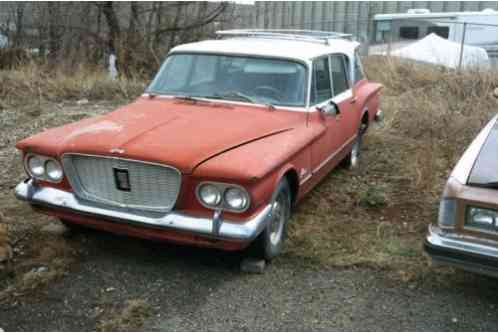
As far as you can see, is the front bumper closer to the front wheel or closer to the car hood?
the front wheel

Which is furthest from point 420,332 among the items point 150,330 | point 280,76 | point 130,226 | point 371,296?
point 280,76

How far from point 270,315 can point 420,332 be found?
910 mm

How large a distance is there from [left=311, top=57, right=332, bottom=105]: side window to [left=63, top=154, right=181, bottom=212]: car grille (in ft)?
5.83

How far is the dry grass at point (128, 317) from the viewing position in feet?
10.5

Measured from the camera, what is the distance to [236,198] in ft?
11.5

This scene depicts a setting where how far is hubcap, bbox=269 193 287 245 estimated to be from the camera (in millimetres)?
4023

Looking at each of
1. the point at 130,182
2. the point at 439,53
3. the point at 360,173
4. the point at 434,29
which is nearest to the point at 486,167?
the point at 130,182

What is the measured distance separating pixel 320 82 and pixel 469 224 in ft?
7.36

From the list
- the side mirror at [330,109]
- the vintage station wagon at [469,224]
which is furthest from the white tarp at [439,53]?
the vintage station wagon at [469,224]

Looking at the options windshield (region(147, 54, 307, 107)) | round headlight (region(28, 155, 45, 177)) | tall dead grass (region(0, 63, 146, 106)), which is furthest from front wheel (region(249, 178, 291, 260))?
tall dead grass (region(0, 63, 146, 106))

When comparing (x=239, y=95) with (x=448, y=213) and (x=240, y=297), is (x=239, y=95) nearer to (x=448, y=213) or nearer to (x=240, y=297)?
(x=240, y=297)

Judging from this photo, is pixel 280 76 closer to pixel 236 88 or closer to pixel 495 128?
pixel 236 88

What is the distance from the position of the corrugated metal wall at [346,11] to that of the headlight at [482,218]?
14.6 meters

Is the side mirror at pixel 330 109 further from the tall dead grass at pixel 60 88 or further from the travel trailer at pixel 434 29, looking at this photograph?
the travel trailer at pixel 434 29
